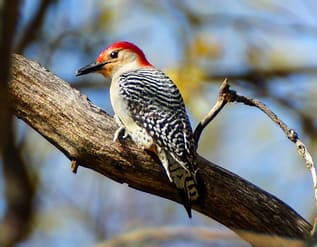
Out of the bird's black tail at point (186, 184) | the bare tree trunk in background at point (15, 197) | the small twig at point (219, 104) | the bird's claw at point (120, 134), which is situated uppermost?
the small twig at point (219, 104)

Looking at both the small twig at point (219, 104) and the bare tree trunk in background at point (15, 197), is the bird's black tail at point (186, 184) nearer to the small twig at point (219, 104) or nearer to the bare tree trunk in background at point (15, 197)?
the small twig at point (219, 104)

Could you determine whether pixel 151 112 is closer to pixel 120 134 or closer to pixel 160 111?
pixel 160 111

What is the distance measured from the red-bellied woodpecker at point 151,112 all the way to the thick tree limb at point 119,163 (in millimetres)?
84

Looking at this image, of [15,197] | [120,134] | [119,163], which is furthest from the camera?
[15,197]

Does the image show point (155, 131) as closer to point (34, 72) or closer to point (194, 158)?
point (194, 158)

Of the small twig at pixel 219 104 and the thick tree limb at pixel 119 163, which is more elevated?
the small twig at pixel 219 104

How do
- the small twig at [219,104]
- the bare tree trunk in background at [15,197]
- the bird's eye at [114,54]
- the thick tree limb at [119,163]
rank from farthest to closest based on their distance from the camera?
the bird's eye at [114,54], the bare tree trunk in background at [15,197], the small twig at [219,104], the thick tree limb at [119,163]

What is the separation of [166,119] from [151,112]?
0.36ft

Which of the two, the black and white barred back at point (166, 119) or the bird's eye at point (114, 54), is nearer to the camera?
the black and white barred back at point (166, 119)

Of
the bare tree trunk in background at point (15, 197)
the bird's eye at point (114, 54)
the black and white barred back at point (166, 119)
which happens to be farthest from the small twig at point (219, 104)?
the bird's eye at point (114, 54)

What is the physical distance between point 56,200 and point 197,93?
1.91 meters

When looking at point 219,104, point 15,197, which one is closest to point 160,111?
point 219,104

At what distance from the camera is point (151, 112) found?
4.43 meters

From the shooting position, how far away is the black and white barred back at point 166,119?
387 centimetres
